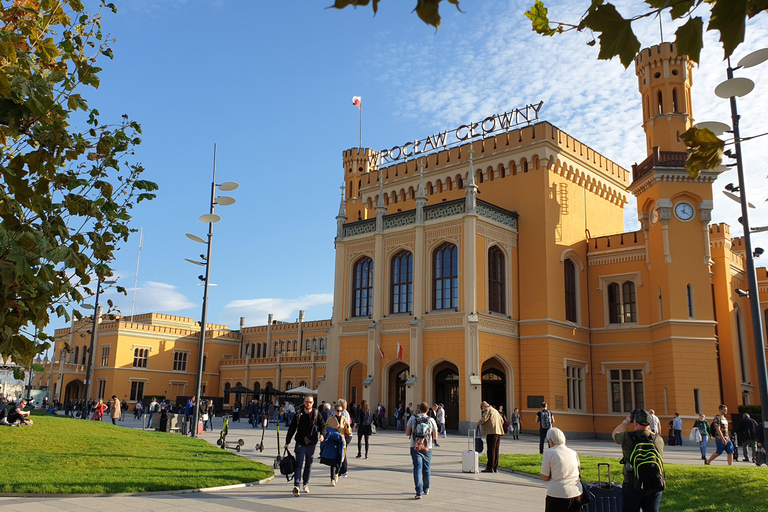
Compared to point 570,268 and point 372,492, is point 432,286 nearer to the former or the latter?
point 570,268

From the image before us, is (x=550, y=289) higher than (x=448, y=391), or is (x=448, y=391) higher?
(x=550, y=289)

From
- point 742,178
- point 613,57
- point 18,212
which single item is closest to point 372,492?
point 18,212

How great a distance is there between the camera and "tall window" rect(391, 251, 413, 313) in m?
32.2

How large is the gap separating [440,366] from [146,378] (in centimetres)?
3864

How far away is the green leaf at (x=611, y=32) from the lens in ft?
9.25

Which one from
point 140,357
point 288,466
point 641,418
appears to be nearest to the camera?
point 641,418

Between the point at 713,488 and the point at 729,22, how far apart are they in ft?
36.3

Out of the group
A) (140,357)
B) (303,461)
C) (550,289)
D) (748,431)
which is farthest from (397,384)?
(140,357)

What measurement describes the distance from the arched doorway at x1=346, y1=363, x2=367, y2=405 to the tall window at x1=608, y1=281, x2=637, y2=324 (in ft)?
43.0

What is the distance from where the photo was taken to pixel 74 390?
62.0 meters

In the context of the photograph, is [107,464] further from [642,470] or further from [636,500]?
[642,470]

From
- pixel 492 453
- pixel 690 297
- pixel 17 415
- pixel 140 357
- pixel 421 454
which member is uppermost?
pixel 690 297

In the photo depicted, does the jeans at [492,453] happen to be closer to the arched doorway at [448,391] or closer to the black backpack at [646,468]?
the black backpack at [646,468]

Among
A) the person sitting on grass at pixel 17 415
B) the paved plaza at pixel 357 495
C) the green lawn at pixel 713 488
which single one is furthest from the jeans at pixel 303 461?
the person sitting on grass at pixel 17 415
